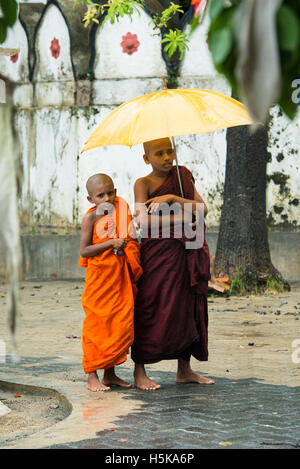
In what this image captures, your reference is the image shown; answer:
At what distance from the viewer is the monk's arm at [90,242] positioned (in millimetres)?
5211

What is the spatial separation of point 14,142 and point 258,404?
3289mm

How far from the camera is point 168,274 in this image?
209 inches

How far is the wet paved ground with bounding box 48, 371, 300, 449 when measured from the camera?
3.91m

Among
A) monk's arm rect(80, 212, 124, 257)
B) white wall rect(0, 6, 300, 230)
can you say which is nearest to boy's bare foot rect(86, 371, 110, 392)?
monk's arm rect(80, 212, 124, 257)

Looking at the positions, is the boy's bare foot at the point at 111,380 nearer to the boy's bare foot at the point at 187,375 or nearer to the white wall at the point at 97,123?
the boy's bare foot at the point at 187,375

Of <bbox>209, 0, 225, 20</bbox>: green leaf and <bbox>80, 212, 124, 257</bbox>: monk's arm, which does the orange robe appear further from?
<bbox>209, 0, 225, 20</bbox>: green leaf

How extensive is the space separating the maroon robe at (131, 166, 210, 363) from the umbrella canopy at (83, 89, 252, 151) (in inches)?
17.6

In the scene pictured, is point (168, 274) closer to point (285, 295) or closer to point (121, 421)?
point (121, 421)

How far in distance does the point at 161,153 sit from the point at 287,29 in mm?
3890

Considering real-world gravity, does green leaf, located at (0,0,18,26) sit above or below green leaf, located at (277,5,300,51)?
above

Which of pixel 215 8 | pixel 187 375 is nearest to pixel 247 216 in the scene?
pixel 187 375

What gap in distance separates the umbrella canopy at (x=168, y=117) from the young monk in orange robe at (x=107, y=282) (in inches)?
12.7
